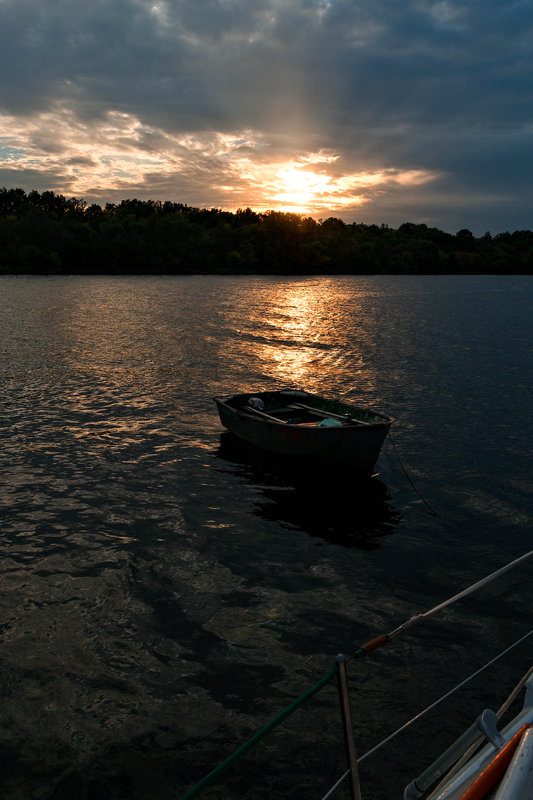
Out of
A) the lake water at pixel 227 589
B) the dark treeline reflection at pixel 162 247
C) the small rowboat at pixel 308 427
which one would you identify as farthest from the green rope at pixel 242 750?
the dark treeline reflection at pixel 162 247

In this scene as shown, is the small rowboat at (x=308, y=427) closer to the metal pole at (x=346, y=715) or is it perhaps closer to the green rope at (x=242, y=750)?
the metal pole at (x=346, y=715)

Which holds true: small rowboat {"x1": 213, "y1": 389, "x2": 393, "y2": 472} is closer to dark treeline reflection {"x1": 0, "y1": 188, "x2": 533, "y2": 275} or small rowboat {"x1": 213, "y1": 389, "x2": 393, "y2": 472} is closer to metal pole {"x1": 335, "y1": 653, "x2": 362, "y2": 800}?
metal pole {"x1": 335, "y1": 653, "x2": 362, "y2": 800}

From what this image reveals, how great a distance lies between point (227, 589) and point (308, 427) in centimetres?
683

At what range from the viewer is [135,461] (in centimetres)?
1894

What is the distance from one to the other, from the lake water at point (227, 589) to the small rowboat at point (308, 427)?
94 centimetres

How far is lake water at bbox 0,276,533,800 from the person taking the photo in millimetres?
7688

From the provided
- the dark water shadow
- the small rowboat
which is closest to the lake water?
the dark water shadow

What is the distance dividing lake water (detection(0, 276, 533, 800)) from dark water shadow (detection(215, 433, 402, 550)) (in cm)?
8

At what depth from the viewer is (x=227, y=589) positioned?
11531mm

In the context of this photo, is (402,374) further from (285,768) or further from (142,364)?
(285,768)

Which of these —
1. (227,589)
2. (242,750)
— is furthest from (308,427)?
(242,750)

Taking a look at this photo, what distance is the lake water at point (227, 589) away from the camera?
7.69 m

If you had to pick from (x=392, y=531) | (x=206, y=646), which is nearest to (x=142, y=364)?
(x=392, y=531)

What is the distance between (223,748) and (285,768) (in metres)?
0.91
